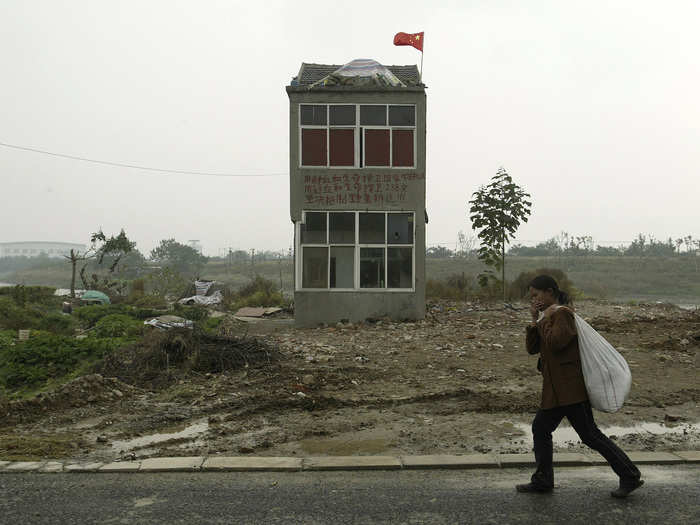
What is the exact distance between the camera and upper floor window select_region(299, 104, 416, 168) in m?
17.8

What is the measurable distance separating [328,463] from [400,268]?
492 inches

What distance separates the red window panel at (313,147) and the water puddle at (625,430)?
12256 mm

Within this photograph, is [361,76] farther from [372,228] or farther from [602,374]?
[602,374]

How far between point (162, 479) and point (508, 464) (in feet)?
10.2

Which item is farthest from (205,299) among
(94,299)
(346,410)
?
(346,410)

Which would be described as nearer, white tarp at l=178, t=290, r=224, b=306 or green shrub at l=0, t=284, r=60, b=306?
green shrub at l=0, t=284, r=60, b=306

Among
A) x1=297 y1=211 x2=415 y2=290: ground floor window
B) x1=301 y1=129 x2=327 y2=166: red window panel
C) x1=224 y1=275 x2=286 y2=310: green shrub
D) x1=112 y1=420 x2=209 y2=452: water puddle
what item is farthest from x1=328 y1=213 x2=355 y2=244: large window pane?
x1=112 y1=420 x2=209 y2=452: water puddle

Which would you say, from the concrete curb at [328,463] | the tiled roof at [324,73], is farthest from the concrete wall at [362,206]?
the concrete curb at [328,463]

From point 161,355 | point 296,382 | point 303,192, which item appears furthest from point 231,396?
point 303,192

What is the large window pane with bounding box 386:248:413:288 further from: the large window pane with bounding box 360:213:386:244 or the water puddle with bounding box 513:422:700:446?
the water puddle with bounding box 513:422:700:446

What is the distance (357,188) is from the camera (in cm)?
1778

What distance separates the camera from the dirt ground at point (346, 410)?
6.29 metres

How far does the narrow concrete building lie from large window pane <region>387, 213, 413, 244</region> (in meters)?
0.03

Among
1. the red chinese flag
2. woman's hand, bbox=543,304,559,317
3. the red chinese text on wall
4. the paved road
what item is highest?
the red chinese flag
